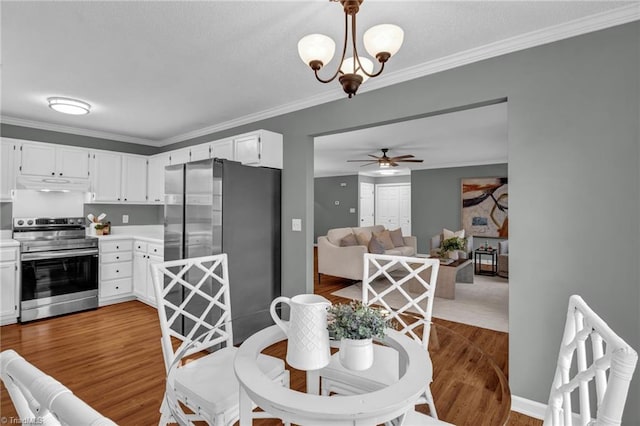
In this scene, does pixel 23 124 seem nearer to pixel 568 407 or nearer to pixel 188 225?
pixel 188 225

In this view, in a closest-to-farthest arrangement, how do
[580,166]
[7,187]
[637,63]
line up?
1. [637,63]
2. [580,166]
3. [7,187]

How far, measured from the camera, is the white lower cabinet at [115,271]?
13.9 ft

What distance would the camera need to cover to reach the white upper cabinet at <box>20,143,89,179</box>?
3834 mm

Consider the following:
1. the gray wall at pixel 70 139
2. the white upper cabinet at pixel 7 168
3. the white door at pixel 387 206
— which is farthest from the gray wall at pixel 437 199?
the white upper cabinet at pixel 7 168

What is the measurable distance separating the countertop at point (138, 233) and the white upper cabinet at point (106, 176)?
20.5 inches

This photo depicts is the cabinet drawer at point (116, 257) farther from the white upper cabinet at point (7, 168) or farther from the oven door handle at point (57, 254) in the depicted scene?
the white upper cabinet at point (7, 168)

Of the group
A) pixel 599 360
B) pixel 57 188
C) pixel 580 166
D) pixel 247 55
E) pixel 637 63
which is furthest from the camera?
pixel 57 188

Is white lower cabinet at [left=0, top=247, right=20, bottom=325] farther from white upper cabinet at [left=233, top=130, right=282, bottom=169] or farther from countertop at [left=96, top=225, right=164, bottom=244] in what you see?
white upper cabinet at [left=233, top=130, right=282, bottom=169]

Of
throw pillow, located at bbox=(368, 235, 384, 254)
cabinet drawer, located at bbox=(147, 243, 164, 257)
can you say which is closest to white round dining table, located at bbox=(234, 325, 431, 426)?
cabinet drawer, located at bbox=(147, 243, 164, 257)

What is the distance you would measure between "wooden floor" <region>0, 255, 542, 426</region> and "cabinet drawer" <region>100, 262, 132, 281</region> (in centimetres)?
40

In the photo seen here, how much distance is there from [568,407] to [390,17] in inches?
77.6

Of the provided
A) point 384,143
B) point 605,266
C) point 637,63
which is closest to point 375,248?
point 384,143

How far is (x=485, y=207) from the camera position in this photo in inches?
294

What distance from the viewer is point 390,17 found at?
1866mm
